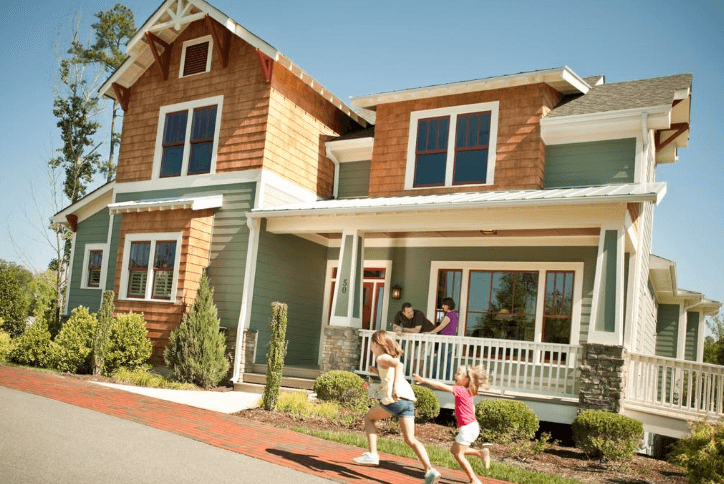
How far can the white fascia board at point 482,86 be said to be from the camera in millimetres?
12430

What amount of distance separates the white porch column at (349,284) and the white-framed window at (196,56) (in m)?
6.00

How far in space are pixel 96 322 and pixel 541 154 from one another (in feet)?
32.2

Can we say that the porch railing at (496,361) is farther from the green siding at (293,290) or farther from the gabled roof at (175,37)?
the gabled roof at (175,37)

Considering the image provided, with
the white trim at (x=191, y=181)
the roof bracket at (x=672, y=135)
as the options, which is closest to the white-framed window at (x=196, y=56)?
the white trim at (x=191, y=181)

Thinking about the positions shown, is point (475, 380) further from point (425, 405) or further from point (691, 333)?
point (691, 333)

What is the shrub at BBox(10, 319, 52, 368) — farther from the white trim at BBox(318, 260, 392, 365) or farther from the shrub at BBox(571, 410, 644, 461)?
the shrub at BBox(571, 410, 644, 461)

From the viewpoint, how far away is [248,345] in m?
13.3

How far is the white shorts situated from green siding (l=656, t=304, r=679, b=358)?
14.5 meters

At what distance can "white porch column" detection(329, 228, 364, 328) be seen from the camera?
12.1 metres

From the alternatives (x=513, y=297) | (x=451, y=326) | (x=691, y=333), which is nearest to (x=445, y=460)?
(x=451, y=326)

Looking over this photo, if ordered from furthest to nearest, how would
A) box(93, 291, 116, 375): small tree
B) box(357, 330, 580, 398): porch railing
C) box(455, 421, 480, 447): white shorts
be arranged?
box(93, 291, 116, 375): small tree → box(357, 330, 580, 398): porch railing → box(455, 421, 480, 447): white shorts

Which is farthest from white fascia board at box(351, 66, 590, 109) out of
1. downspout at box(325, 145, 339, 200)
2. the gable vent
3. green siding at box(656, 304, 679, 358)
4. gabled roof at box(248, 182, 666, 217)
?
green siding at box(656, 304, 679, 358)

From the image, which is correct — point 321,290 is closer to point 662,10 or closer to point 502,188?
point 502,188

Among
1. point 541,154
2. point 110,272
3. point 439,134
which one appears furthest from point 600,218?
point 110,272
